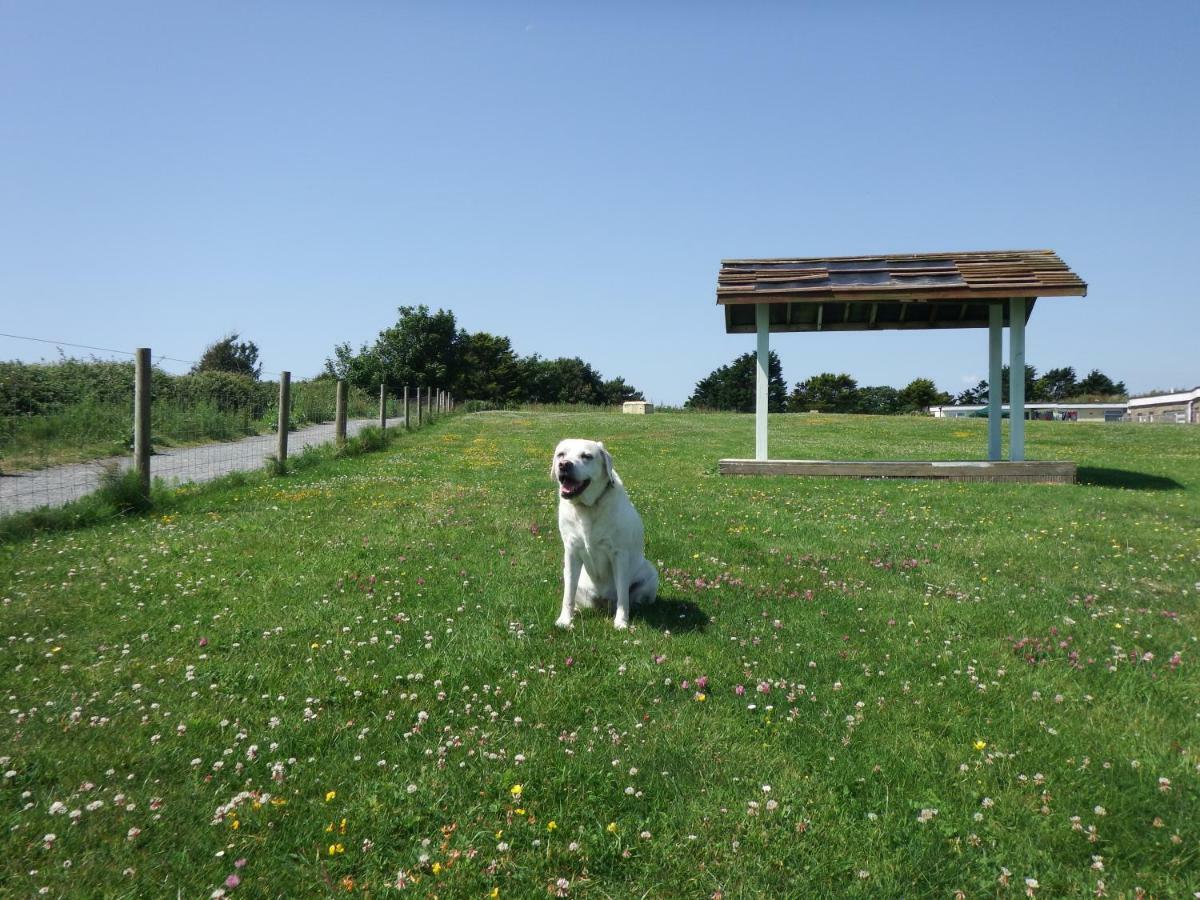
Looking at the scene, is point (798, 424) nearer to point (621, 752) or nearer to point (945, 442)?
point (945, 442)

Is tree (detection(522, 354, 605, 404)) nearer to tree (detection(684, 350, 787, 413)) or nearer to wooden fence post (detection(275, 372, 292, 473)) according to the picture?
tree (detection(684, 350, 787, 413))

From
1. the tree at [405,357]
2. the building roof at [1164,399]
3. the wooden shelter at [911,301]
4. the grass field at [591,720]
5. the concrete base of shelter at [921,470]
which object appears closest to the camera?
the grass field at [591,720]

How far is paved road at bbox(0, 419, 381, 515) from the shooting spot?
421 inches

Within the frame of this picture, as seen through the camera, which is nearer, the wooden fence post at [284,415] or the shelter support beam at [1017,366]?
the wooden fence post at [284,415]

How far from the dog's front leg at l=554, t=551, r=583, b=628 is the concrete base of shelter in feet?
36.6

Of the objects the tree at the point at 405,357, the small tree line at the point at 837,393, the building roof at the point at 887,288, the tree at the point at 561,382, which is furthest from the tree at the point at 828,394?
the building roof at the point at 887,288

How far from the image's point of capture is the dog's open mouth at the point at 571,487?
582cm

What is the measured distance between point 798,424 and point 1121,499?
26620 millimetres

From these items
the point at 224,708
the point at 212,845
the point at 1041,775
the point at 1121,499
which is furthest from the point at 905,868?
the point at 1121,499

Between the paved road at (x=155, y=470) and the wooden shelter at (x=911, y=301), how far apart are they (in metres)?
11.9

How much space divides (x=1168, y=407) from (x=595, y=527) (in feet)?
244

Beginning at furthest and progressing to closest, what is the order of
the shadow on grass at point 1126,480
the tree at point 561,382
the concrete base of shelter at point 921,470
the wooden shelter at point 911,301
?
the tree at point 561,382
the wooden shelter at point 911,301
the concrete base of shelter at point 921,470
the shadow on grass at point 1126,480

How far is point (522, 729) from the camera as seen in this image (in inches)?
161

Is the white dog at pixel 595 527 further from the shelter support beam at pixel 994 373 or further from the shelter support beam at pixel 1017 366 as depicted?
the shelter support beam at pixel 994 373
